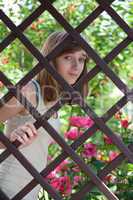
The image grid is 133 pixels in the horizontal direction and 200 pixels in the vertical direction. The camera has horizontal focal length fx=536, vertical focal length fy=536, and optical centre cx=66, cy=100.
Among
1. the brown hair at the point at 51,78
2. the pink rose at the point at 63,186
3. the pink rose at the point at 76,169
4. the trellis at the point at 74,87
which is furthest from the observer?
the pink rose at the point at 76,169

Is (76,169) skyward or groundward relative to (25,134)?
groundward

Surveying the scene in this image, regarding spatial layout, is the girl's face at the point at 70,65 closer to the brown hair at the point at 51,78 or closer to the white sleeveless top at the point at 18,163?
the brown hair at the point at 51,78

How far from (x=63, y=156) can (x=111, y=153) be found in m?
0.99

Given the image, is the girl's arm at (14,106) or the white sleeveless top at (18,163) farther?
the white sleeveless top at (18,163)

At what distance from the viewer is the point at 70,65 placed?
220 centimetres

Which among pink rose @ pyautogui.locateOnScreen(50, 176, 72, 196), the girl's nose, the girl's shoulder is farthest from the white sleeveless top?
pink rose @ pyautogui.locateOnScreen(50, 176, 72, 196)

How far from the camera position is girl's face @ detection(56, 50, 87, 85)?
2139mm

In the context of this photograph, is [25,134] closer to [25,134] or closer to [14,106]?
[25,134]

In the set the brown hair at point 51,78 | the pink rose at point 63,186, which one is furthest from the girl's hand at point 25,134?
the pink rose at point 63,186

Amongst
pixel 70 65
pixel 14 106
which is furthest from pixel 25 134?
pixel 70 65

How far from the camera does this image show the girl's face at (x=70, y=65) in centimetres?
214

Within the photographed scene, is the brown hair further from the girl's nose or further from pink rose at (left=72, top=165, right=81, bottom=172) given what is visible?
pink rose at (left=72, top=165, right=81, bottom=172)

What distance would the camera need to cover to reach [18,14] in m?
3.32

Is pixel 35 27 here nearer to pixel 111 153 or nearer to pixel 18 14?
pixel 18 14
